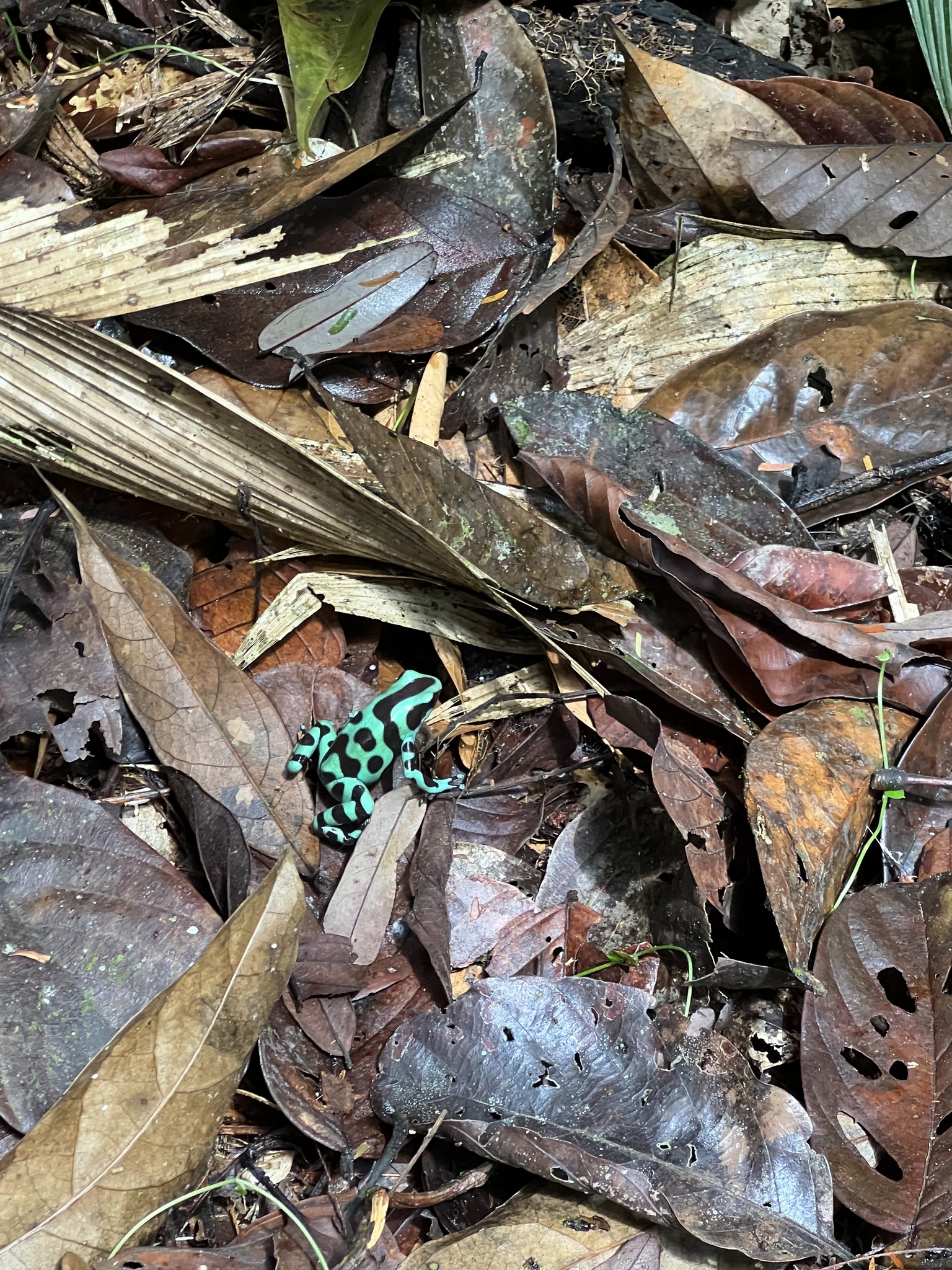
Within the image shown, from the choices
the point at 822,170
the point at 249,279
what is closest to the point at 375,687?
the point at 249,279

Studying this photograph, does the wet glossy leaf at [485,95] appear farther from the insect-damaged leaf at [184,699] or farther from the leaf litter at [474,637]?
the insect-damaged leaf at [184,699]

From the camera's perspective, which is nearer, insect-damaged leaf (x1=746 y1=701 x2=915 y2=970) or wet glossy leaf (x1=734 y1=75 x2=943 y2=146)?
insect-damaged leaf (x1=746 y1=701 x2=915 y2=970)

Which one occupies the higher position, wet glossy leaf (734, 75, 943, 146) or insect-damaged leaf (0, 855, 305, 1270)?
wet glossy leaf (734, 75, 943, 146)

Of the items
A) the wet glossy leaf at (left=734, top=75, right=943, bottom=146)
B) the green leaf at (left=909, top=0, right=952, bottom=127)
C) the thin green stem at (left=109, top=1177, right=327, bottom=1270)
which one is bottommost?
the thin green stem at (left=109, top=1177, right=327, bottom=1270)

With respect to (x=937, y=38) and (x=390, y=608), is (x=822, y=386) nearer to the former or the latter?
(x=937, y=38)

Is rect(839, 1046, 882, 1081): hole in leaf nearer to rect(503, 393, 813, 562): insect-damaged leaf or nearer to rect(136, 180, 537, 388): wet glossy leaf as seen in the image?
rect(503, 393, 813, 562): insect-damaged leaf

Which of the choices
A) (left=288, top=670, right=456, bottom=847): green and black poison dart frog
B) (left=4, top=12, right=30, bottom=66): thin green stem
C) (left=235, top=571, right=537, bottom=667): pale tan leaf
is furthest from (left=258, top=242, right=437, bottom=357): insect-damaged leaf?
(left=4, top=12, right=30, bottom=66): thin green stem

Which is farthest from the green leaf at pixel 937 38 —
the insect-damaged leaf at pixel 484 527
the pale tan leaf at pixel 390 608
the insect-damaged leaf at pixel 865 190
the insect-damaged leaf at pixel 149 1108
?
the insect-damaged leaf at pixel 149 1108
